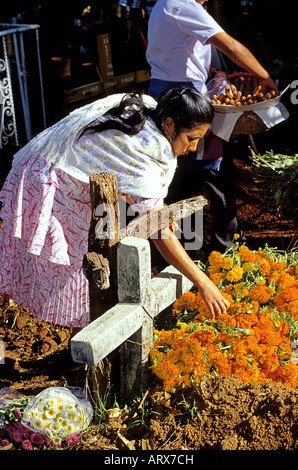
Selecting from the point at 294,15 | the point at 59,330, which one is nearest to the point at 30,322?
the point at 59,330

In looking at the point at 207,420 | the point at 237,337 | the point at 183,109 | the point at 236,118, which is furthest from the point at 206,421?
the point at 236,118

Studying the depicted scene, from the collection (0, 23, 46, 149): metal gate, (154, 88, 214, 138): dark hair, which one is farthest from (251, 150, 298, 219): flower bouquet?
(0, 23, 46, 149): metal gate

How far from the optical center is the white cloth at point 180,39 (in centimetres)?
324

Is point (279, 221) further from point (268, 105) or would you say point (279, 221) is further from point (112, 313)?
point (112, 313)

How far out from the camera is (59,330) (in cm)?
350

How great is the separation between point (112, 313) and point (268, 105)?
1.89m

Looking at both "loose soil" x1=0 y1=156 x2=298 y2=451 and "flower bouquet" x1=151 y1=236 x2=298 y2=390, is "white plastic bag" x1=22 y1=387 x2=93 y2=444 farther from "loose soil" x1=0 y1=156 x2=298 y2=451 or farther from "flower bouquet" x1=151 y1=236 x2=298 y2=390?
"flower bouquet" x1=151 y1=236 x2=298 y2=390

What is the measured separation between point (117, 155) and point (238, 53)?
1.48 meters

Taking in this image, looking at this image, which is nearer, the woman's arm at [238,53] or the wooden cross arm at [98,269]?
the wooden cross arm at [98,269]

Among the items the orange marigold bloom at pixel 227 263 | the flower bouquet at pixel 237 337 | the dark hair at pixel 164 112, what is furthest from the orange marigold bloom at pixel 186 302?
the dark hair at pixel 164 112

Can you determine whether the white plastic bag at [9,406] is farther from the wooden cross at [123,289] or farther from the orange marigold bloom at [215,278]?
the orange marigold bloom at [215,278]

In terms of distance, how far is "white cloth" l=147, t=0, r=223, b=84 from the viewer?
324 cm

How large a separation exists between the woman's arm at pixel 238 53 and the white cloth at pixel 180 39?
2.3 inches

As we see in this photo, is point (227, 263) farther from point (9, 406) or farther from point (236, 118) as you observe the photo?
point (9, 406)
